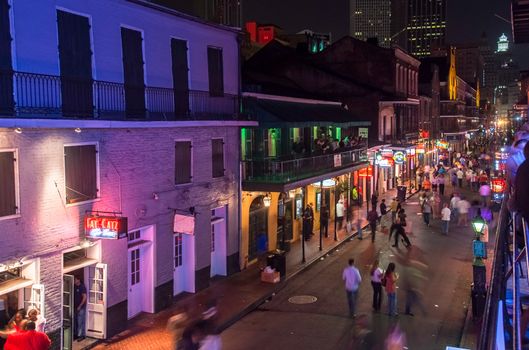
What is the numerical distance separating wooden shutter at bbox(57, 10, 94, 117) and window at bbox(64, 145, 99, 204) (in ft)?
2.89

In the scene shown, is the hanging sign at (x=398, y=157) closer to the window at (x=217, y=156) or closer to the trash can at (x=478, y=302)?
the window at (x=217, y=156)

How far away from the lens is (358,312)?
1695 cm

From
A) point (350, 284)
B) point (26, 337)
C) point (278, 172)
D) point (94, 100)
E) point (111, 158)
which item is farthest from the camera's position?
point (278, 172)

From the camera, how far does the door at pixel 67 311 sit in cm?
1369

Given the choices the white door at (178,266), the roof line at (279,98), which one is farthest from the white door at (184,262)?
the roof line at (279,98)

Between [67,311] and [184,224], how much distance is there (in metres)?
4.79

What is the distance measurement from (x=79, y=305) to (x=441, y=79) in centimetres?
7293

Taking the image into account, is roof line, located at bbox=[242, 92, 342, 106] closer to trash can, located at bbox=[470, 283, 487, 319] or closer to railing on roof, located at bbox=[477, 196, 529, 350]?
trash can, located at bbox=[470, 283, 487, 319]

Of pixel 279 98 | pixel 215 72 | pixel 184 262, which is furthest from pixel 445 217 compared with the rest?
pixel 184 262

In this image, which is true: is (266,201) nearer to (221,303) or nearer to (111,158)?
(221,303)

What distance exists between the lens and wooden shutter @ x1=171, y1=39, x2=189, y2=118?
723 inches

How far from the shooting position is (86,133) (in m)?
14.3

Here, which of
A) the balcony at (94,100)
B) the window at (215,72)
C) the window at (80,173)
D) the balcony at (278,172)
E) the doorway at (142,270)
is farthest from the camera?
the balcony at (278,172)

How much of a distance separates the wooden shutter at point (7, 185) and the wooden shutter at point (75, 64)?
1795mm
